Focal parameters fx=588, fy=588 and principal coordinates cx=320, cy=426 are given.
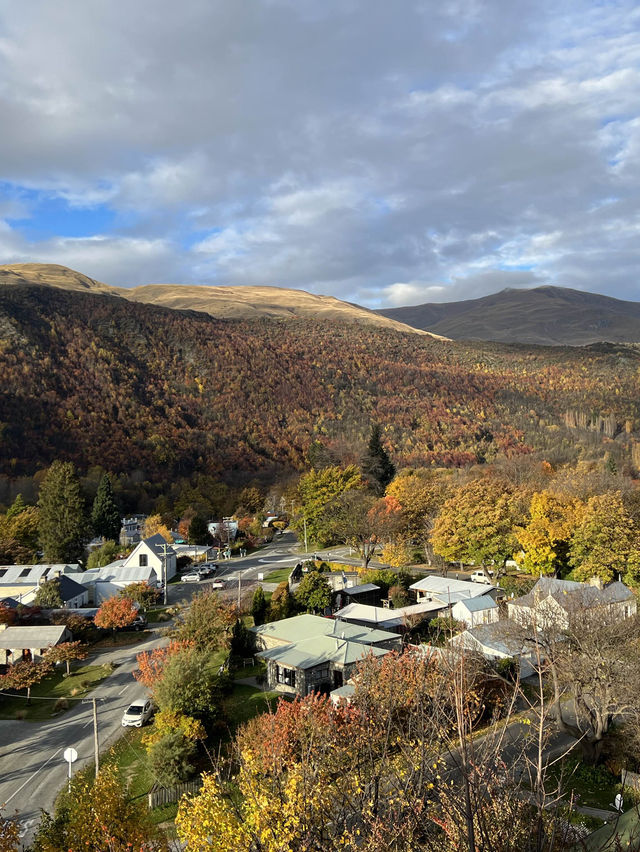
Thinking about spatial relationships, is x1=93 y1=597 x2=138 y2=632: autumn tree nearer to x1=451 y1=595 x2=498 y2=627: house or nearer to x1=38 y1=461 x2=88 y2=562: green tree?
x1=451 y1=595 x2=498 y2=627: house

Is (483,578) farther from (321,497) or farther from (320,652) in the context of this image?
(320,652)

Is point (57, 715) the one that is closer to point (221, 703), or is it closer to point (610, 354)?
point (221, 703)

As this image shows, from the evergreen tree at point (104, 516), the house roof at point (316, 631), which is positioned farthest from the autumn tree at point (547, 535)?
the evergreen tree at point (104, 516)

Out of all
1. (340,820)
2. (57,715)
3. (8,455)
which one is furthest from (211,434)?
(340,820)

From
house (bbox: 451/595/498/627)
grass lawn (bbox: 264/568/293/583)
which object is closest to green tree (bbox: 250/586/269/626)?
grass lawn (bbox: 264/568/293/583)

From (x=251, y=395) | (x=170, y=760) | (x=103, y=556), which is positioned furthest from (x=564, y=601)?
(x=251, y=395)

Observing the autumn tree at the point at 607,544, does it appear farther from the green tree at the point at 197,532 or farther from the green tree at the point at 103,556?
the green tree at the point at 197,532
